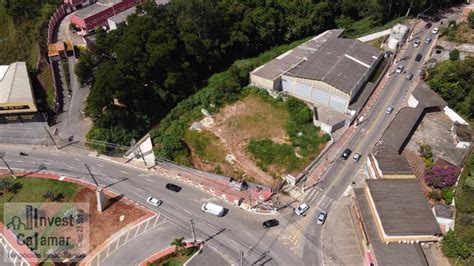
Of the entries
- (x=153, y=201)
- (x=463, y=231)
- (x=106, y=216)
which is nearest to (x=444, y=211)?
(x=463, y=231)

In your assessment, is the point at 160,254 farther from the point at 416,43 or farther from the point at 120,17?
the point at 416,43

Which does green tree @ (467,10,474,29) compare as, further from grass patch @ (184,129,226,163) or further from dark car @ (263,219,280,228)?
dark car @ (263,219,280,228)

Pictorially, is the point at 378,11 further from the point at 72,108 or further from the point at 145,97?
the point at 72,108

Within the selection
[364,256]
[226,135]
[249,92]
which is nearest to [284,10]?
[249,92]

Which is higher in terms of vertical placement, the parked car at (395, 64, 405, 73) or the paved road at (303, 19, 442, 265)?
the parked car at (395, 64, 405, 73)

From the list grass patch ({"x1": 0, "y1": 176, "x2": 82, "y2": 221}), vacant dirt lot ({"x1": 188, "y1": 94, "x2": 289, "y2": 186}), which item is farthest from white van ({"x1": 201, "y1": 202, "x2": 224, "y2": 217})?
grass patch ({"x1": 0, "y1": 176, "x2": 82, "y2": 221})
